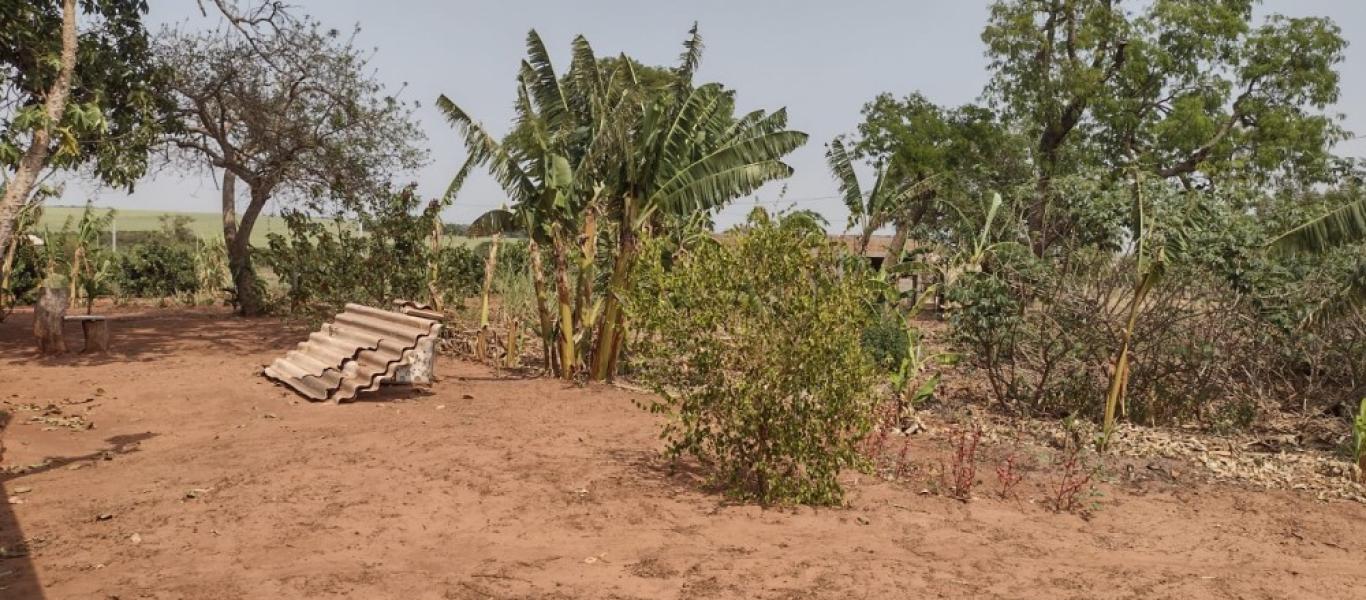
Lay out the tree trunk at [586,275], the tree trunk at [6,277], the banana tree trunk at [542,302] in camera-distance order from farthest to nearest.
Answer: the tree trunk at [6,277]
the banana tree trunk at [542,302]
the tree trunk at [586,275]

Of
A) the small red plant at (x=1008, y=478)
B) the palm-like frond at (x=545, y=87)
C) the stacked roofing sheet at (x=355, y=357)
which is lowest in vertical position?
the small red plant at (x=1008, y=478)

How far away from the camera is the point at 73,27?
299 inches

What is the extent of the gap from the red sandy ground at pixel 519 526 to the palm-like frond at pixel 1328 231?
7.34ft

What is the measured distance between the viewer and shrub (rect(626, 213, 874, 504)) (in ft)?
19.5

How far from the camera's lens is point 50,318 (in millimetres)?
11125

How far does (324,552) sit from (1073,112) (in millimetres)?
23314

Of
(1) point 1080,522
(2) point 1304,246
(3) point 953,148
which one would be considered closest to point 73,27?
(1) point 1080,522

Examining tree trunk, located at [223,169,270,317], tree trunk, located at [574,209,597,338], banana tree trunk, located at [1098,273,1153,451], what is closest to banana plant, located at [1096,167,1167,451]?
banana tree trunk, located at [1098,273,1153,451]

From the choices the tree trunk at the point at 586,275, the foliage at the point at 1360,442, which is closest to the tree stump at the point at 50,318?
the tree trunk at the point at 586,275

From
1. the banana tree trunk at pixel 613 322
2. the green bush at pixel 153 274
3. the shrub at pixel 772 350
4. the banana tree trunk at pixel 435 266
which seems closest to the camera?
the shrub at pixel 772 350

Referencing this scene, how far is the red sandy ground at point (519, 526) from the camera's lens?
4.51m

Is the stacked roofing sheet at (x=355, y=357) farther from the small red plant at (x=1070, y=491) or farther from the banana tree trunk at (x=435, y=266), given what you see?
the small red plant at (x=1070, y=491)

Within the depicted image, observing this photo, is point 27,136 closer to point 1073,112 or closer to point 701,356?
point 701,356

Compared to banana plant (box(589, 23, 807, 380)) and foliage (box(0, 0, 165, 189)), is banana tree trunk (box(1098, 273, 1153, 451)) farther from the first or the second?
foliage (box(0, 0, 165, 189))
